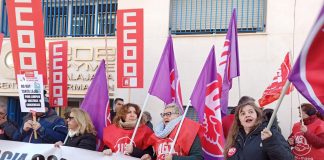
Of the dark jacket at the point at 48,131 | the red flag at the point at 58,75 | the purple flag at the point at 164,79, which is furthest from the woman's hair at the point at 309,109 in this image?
the red flag at the point at 58,75

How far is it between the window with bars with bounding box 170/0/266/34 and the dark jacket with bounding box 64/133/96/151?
440 cm

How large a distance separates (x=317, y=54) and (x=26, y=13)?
4941mm

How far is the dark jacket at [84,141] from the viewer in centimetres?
587

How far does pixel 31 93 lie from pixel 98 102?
105 centimetres

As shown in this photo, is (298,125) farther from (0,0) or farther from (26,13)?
(0,0)

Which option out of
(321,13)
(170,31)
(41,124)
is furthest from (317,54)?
(170,31)

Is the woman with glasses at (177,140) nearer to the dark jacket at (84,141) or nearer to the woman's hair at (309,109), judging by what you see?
the dark jacket at (84,141)

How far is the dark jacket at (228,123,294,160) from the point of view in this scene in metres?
4.23

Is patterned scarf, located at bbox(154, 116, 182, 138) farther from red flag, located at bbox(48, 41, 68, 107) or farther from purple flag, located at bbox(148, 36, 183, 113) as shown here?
red flag, located at bbox(48, 41, 68, 107)

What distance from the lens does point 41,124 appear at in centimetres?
648

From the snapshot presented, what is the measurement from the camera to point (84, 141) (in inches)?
231

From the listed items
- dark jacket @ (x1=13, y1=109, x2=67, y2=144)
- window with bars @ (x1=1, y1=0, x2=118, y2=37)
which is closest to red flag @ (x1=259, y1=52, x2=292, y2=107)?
dark jacket @ (x1=13, y1=109, x2=67, y2=144)

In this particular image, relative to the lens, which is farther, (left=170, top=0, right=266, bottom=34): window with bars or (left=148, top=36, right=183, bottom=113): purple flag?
(left=170, top=0, right=266, bottom=34): window with bars

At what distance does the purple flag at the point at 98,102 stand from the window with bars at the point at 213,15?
2.98 meters
